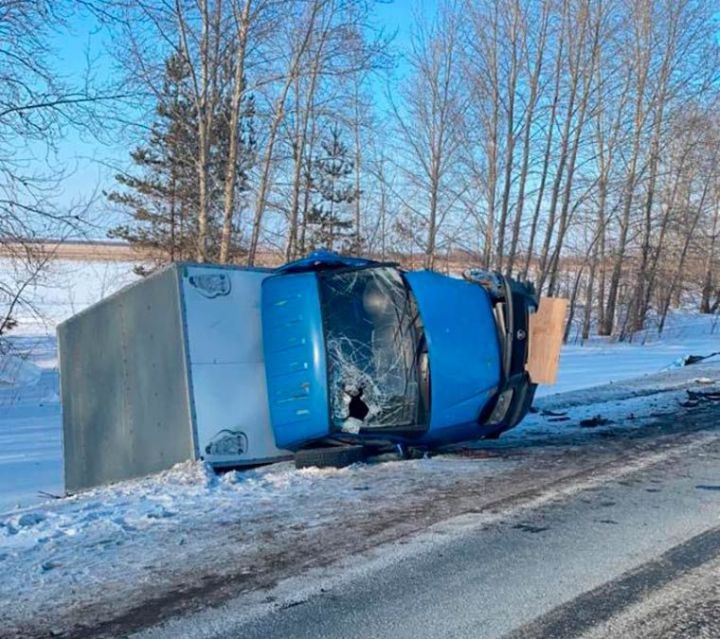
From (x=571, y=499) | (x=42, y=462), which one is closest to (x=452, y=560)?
(x=571, y=499)

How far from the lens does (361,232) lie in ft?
97.2

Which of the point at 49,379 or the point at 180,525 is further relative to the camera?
the point at 49,379

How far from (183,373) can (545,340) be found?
308 cm

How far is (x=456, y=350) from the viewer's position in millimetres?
6023

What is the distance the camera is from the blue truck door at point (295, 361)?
19.6 feet

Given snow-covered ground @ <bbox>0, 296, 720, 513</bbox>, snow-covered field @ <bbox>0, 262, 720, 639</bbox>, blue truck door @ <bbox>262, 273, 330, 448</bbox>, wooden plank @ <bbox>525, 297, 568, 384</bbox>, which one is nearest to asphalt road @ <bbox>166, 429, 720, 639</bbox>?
snow-covered field @ <bbox>0, 262, 720, 639</bbox>

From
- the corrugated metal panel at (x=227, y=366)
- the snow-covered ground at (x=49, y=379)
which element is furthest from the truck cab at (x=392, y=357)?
the snow-covered ground at (x=49, y=379)

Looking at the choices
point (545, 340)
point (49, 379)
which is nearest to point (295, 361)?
point (545, 340)

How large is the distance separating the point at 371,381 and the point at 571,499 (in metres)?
1.78

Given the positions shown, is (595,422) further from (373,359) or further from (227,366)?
(227,366)

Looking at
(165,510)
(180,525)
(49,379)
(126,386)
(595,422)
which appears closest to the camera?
(180,525)

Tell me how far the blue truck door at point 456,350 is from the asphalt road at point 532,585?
1228 millimetres

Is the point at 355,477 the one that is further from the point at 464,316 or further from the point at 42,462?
the point at 42,462

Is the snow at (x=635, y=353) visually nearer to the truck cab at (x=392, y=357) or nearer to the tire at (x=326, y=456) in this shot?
the truck cab at (x=392, y=357)
